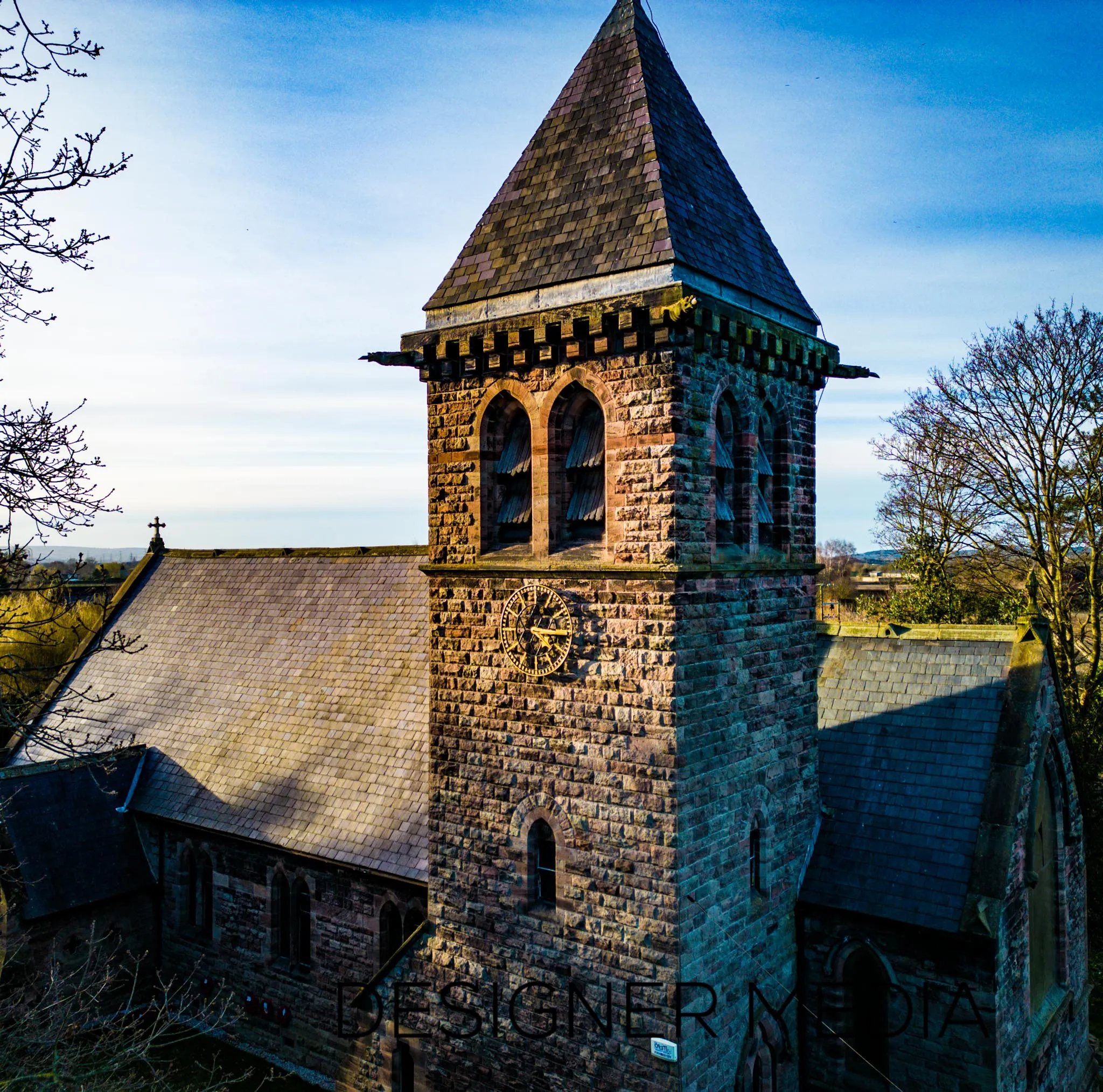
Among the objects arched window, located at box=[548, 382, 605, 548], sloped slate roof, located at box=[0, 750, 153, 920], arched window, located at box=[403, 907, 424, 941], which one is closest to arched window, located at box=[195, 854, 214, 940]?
sloped slate roof, located at box=[0, 750, 153, 920]

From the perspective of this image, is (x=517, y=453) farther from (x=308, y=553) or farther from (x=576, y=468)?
(x=308, y=553)

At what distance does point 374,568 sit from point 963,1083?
13051mm

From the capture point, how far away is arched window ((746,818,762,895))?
1103 cm

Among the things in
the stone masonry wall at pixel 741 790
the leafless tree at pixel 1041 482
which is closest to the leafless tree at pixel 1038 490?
the leafless tree at pixel 1041 482

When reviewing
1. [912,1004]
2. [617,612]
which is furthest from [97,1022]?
[912,1004]

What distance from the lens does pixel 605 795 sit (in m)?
9.84

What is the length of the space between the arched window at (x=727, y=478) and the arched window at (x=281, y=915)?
9670 millimetres

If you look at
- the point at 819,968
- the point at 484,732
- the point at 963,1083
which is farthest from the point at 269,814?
the point at 963,1083

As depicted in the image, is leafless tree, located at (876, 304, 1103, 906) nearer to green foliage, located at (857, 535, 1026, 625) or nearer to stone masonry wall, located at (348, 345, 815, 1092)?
green foliage, located at (857, 535, 1026, 625)

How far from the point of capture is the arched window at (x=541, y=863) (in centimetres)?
1047

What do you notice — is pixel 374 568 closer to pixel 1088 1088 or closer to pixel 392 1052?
pixel 392 1052

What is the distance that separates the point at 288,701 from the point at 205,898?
3791mm

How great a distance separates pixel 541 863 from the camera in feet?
34.6

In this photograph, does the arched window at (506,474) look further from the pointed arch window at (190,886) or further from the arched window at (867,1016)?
the pointed arch window at (190,886)
